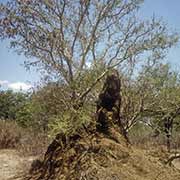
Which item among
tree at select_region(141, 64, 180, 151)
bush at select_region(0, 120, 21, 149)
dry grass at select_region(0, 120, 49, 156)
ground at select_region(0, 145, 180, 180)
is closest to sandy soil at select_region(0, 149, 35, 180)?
dry grass at select_region(0, 120, 49, 156)

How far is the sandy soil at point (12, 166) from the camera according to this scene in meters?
10.3

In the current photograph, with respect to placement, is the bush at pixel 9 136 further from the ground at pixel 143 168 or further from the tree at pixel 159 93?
the ground at pixel 143 168

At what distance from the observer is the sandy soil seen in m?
10.3

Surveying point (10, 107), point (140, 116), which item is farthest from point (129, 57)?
point (10, 107)

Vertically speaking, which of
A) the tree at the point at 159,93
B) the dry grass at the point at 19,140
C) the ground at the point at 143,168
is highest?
the tree at the point at 159,93

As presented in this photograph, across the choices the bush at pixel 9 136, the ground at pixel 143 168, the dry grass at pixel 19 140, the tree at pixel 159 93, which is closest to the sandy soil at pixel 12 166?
the dry grass at pixel 19 140

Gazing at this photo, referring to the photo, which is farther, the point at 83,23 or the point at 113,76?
the point at 83,23

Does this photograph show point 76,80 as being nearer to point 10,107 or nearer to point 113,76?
point 113,76

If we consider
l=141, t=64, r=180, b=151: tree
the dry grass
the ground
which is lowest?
the ground

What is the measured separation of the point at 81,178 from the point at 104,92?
6.01ft

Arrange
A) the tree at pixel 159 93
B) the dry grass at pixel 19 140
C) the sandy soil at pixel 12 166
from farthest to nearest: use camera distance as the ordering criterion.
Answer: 1. the dry grass at pixel 19 140
2. the tree at pixel 159 93
3. the sandy soil at pixel 12 166

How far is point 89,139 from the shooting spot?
676 cm

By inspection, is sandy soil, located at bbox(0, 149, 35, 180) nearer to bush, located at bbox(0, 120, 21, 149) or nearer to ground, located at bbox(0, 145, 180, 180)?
bush, located at bbox(0, 120, 21, 149)

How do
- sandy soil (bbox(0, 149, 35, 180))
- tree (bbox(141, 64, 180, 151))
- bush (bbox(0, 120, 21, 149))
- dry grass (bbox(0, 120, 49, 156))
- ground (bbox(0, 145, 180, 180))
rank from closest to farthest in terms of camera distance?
ground (bbox(0, 145, 180, 180)) < sandy soil (bbox(0, 149, 35, 180)) < tree (bbox(141, 64, 180, 151)) < dry grass (bbox(0, 120, 49, 156)) < bush (bbox(0, 120, 21, 149))
